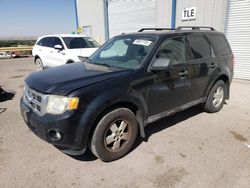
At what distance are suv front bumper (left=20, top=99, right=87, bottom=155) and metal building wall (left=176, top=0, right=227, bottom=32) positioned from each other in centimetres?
817

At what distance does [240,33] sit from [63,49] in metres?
6.78

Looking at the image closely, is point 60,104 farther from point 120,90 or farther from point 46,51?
point 46,51

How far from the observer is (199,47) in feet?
14.5

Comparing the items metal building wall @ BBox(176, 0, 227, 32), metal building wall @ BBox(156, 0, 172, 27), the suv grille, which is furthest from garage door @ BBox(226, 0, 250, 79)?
the suv grille

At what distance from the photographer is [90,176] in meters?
2.96

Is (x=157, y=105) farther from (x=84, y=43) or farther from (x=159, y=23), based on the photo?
(x=159, y=23)

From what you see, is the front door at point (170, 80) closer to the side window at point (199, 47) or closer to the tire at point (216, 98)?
the side window at point (199, 47)

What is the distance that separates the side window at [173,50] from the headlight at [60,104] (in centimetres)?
161

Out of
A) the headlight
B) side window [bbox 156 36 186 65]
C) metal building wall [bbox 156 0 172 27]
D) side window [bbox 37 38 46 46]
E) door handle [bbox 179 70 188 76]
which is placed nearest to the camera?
the headlight

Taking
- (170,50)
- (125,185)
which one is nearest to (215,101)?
(170,50)

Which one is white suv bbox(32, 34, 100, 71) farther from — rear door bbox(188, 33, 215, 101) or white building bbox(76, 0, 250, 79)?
rear door bbox(188, 33, 215, 101)

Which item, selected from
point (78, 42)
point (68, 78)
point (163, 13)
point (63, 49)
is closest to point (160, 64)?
point (68, 78)

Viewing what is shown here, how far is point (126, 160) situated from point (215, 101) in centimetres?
282

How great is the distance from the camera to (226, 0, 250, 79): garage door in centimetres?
837
